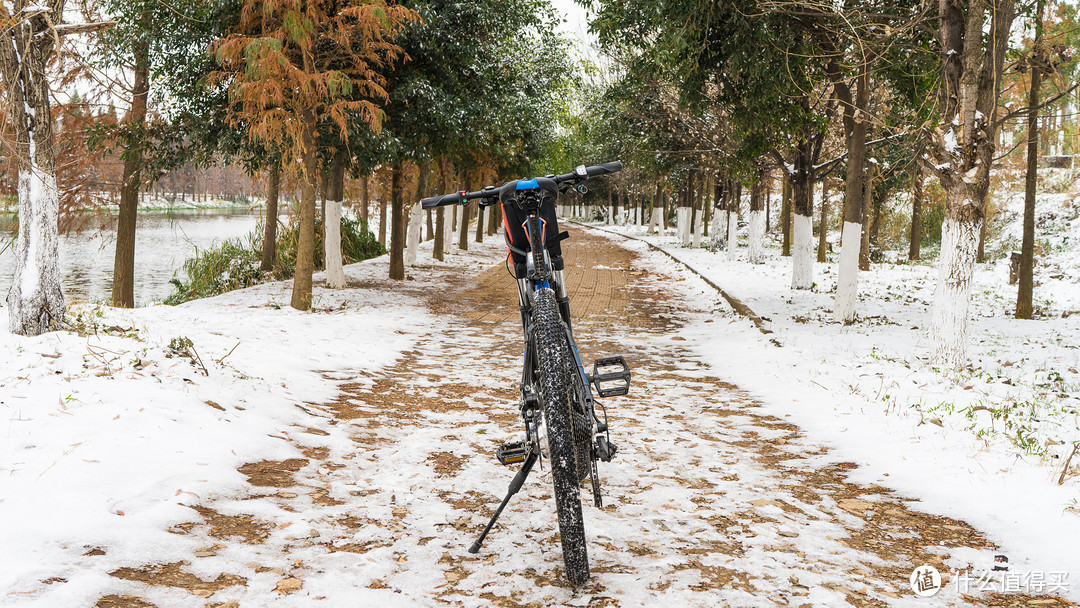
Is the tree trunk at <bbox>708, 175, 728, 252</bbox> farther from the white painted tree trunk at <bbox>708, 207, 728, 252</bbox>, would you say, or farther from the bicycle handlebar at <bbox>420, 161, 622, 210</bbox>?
the bicycle handlebar at <bbox>420, 161, 622, 210</bbox>

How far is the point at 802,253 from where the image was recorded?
685 inches

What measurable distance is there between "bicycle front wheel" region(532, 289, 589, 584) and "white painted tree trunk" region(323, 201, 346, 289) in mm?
12985

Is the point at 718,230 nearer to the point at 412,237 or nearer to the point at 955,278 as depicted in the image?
the point at 412,237

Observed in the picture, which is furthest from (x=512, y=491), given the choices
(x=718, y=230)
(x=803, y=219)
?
(x=718, y=230)

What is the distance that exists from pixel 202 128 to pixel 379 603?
39.3 ft

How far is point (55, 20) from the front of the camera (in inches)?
277

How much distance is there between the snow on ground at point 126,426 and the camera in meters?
3.48

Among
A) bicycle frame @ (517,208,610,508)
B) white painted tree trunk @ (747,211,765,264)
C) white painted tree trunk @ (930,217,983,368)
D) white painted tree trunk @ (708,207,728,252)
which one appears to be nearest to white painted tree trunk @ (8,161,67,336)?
bicycle frame @ (517,208,610,508)

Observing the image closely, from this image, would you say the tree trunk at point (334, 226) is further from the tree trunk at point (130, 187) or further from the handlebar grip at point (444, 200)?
the handlebar grip at point (444, 200)

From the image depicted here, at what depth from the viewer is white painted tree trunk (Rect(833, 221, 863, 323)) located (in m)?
12.3

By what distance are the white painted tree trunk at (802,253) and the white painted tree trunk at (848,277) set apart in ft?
15.3

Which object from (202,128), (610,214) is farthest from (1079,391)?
(610,214)

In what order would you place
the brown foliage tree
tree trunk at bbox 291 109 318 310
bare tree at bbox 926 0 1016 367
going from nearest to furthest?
bare tree at bbox 926 0 1016 367
the brown foliage tree
tree trunk at bbox 291 109 318 310

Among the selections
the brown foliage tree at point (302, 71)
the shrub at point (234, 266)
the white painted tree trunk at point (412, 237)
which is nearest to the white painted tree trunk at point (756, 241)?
the white painted tree trunk at point (412, 237)
